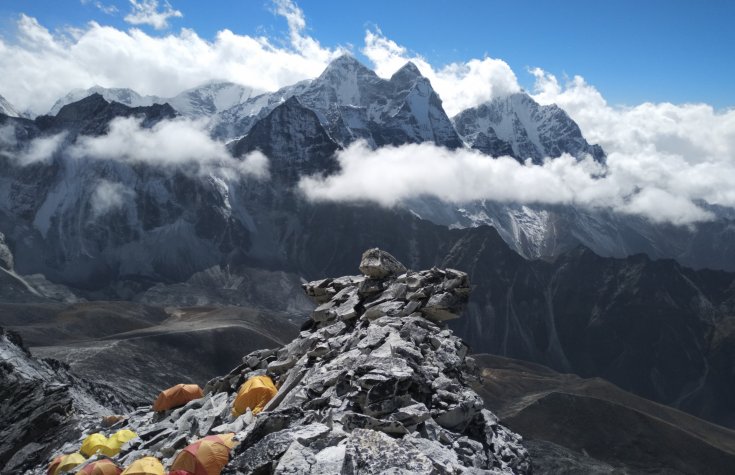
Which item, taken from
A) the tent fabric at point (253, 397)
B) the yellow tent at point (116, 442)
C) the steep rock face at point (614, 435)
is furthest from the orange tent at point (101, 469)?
the steep rock face at point (614, 435)

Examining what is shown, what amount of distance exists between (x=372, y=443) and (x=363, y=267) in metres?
22.3

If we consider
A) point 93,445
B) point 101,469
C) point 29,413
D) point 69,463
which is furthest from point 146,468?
point 29,413

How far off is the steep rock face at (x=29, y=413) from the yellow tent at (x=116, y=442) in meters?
9.57

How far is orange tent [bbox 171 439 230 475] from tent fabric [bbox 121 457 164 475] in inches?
76.4

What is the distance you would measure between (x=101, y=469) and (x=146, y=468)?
456 cm

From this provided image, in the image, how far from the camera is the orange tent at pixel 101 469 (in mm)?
31188

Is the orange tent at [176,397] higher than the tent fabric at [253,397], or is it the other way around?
the tent fabric at [253,397]

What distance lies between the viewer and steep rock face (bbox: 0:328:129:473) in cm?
4553

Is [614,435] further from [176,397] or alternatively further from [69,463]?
[69,463]

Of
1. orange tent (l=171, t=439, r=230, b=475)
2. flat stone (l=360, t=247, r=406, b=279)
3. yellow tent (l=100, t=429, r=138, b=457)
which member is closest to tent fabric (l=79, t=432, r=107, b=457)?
yellow tent (l=100, t=429, r=138, b=457)

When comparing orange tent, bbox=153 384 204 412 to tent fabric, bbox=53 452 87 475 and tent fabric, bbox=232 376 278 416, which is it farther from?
tent fabric, bbox=232 376 278 416

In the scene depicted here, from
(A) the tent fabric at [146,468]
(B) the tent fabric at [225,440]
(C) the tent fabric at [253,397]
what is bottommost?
(A) the tent fabric at [146,468]

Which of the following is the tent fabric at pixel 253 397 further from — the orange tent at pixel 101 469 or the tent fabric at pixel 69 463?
the tent fabric at pixel 69 463

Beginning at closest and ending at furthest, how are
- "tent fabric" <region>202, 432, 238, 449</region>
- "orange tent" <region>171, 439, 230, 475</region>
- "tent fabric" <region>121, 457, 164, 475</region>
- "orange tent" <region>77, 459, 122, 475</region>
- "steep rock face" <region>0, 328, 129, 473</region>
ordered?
"orange tent" <region>171, 439, 230, 475</region> → "tent fabric" <region>202, 432, 238, 449</region> → "tent fabric" <region>121, 457, 164, 475</region> → "orange tent" <region>77, 459, 122, 475</region> → "steep rock face" <region>0, 328, 129, 473</region>
